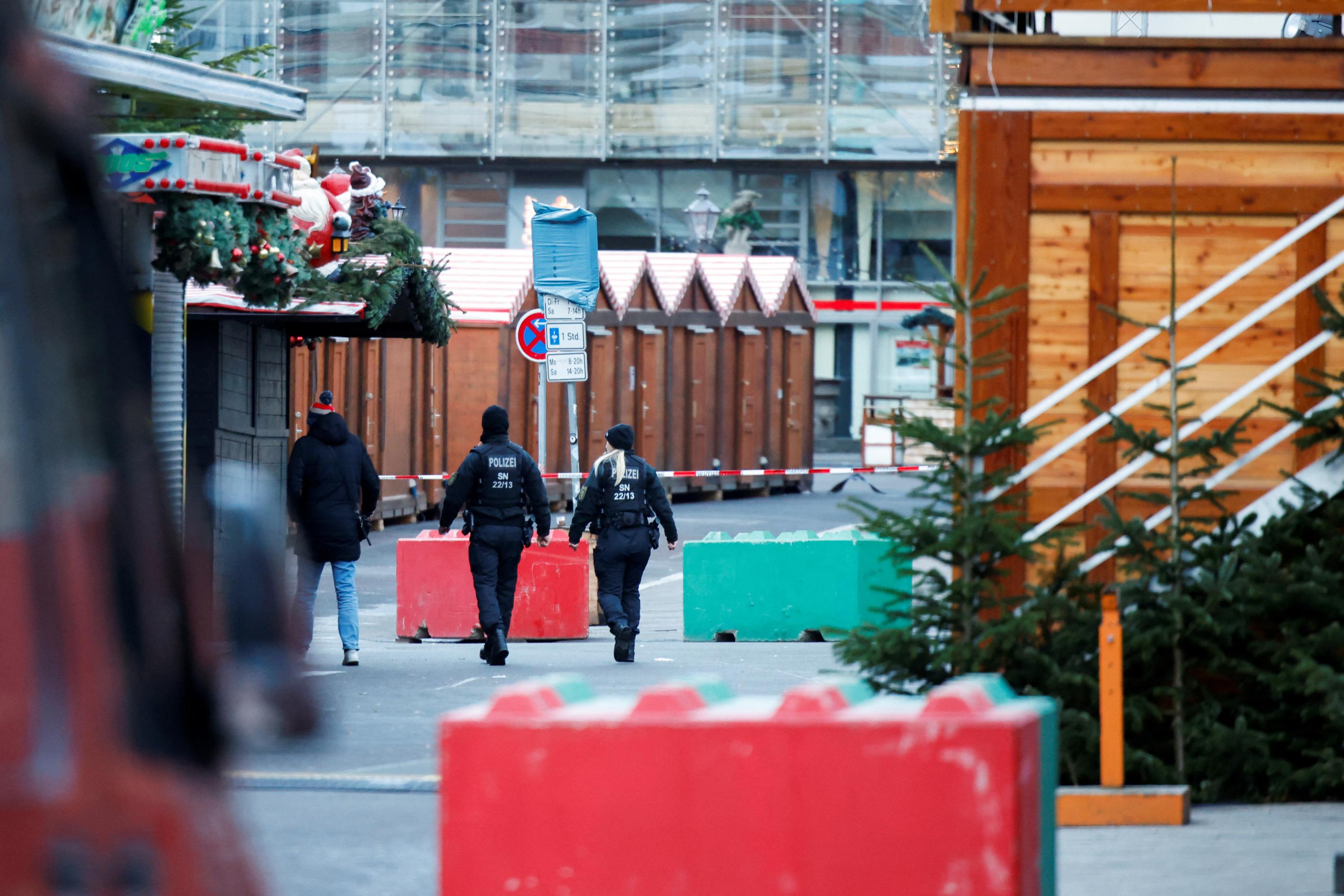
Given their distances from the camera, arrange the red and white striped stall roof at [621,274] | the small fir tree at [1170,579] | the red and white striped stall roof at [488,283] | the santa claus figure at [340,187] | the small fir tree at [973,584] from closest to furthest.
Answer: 1. the small fir tree at [973,584]
2. the small fir tree at [1170,579]
3. the santa claus figure at [340,187]
4. the red and white striped stall roof at [488,283]
5. the red and white striped stall roof at [621,274]

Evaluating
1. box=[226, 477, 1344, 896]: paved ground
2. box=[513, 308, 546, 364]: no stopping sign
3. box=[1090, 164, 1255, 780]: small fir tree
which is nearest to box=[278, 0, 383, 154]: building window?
box=[513, 308, 546, 364]: no stopping sign

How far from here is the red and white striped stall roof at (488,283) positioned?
28.3m

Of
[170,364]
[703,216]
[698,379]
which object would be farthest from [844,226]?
[170,364]

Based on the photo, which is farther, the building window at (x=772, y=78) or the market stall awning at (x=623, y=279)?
the building window at (x=772, y=78)

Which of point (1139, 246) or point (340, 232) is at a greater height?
point (340, 232)

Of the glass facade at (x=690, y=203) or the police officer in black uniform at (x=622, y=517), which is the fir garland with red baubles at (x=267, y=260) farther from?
the glass facade at (x=690, y=203)

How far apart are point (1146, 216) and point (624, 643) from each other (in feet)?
19.3

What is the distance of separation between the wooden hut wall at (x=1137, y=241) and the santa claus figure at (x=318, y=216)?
709 centimetres

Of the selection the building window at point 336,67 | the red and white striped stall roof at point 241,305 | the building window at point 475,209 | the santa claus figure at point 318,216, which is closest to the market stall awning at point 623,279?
the red and white striped stall roof at point 241,305

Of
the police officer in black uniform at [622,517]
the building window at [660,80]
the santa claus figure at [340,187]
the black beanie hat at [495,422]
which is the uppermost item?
the building window at [660,80]

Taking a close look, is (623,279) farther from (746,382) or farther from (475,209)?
(475,209)

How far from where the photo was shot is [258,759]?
9547mm

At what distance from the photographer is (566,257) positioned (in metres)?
16.7

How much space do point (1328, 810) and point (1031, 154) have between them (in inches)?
121
